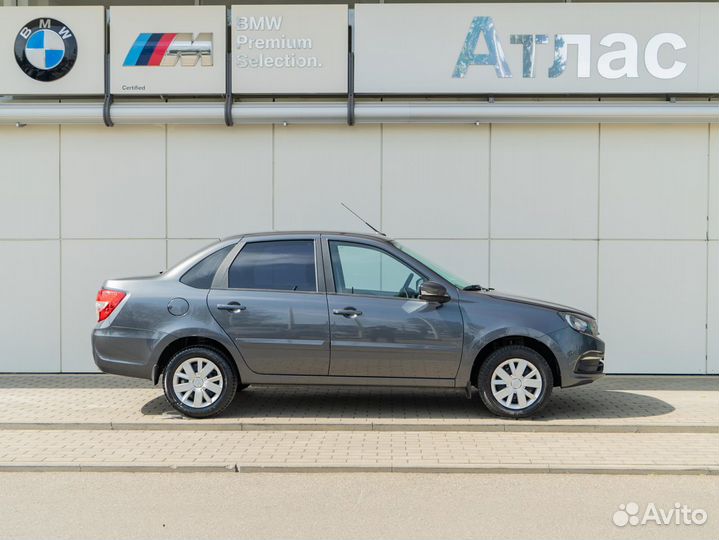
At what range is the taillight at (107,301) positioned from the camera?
26.7 ft

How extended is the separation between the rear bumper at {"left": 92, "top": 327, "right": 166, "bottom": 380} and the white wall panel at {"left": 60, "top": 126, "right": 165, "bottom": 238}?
10.7ft

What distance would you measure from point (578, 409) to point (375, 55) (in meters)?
5.28

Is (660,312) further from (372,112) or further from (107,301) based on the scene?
(107,301)

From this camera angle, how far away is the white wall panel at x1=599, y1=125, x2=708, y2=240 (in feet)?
36.2

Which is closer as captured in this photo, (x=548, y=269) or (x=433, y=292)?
(x=433, y=292)

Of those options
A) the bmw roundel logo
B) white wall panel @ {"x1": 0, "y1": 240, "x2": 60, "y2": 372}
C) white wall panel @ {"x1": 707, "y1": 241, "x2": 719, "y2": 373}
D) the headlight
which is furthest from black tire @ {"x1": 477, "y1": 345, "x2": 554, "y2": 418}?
the bmw roundel logo

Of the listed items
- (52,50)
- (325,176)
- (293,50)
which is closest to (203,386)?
(325,176)

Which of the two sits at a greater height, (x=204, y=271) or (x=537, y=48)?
(x=537, y=48)

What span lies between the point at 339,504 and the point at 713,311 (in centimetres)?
728

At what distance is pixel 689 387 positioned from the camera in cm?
1013

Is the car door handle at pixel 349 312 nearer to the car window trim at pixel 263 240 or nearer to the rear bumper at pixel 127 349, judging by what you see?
the car window trim at pixel 263 240

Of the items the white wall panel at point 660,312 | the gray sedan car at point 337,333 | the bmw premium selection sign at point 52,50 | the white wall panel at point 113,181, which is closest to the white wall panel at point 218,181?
the white wall panel at point 113,181

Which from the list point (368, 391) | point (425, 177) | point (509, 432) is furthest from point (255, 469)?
point (425, 177)

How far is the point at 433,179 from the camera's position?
36.4 ft
